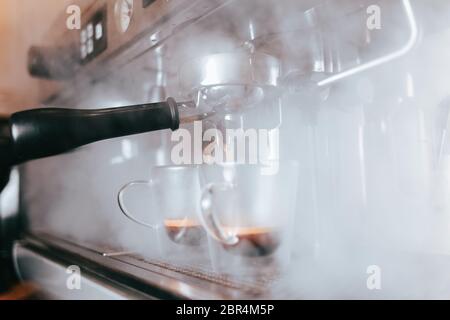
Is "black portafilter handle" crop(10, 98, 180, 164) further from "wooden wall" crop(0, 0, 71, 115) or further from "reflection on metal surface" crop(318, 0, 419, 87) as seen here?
"wooden wall" crop(0, 0, 71, 115)

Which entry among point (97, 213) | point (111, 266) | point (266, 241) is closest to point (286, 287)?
point (266, 241)

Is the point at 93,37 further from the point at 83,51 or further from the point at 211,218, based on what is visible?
the point at 211,218

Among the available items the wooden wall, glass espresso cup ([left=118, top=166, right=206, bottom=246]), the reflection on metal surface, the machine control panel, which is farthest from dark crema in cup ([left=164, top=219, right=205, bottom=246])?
the wooden wall

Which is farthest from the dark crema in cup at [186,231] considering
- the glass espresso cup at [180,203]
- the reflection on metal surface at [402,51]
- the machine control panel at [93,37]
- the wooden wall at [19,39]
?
the wooden wall at [19,39]

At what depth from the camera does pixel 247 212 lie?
341mm

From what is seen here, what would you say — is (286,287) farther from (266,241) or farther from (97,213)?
(97,213)

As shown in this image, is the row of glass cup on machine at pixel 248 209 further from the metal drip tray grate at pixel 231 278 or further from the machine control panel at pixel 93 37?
the machine control panel at pixel 93 37

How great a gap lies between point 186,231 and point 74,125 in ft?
0.44

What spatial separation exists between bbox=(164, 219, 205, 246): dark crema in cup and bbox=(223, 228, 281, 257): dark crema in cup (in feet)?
0.29

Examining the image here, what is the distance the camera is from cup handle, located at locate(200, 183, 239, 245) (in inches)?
12.7

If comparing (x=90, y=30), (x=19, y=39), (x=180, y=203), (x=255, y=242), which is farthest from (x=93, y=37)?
(x=255, y=242)

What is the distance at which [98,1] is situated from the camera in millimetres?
646

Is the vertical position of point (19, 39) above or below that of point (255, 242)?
above

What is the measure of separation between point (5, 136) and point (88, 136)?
0.11m
